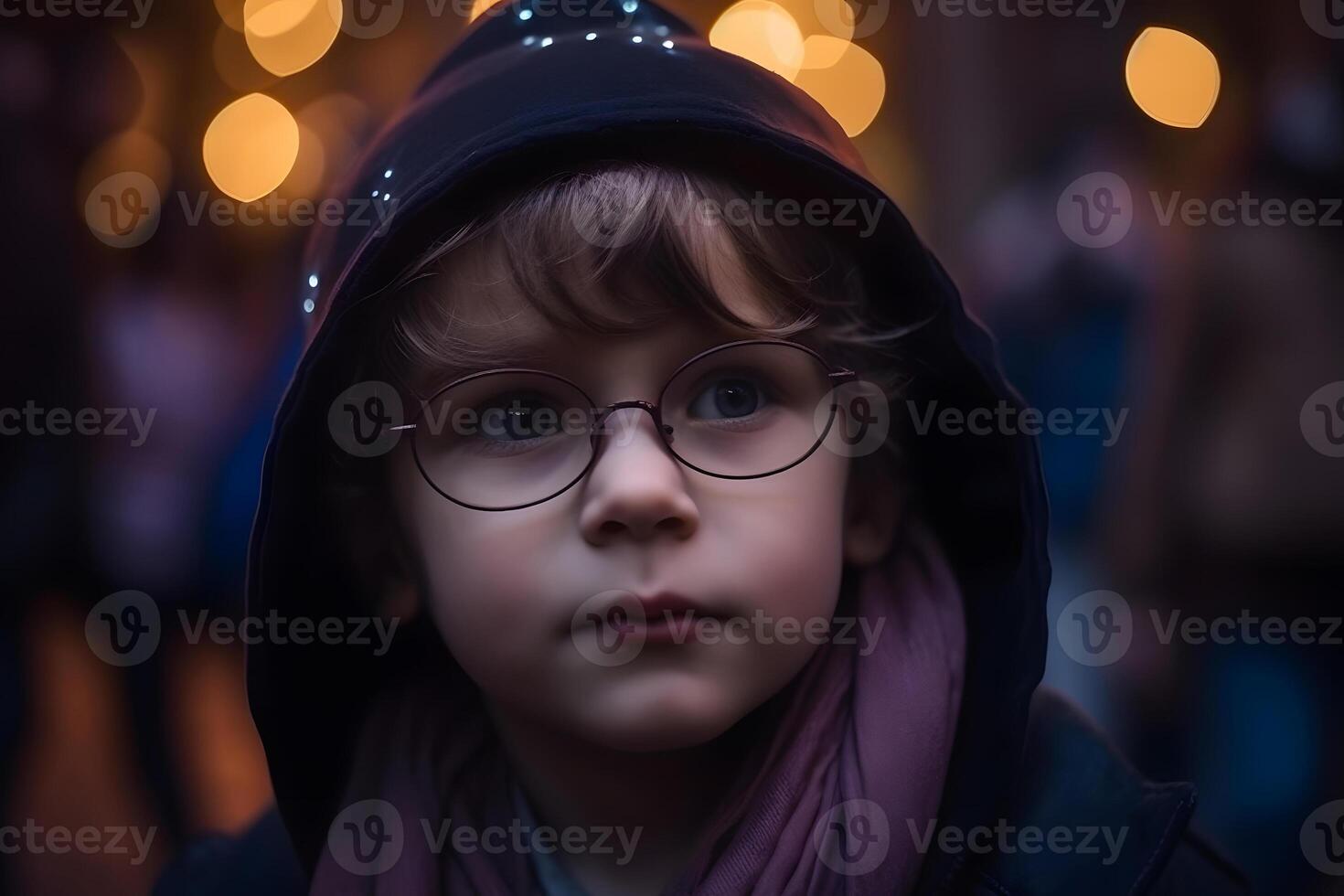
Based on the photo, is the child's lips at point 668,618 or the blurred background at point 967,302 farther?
the blurred background at point 967,302

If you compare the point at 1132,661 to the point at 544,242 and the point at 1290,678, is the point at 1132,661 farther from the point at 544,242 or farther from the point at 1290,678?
the point at 544,242

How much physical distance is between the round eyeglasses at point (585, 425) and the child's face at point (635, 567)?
11 mm

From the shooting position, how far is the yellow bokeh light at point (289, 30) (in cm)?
133

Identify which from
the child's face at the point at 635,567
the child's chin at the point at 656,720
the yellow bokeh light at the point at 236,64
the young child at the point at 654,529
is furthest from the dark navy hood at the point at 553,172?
the yellow bokeh light at the point at 236,64

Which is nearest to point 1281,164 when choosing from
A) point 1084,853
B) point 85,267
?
point 1084,853

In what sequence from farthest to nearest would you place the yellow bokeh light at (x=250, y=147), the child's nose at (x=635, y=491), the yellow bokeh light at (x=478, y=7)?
the yellow bokeh light at (x=250, y=147) → the yellow bokeh light at (x=478, y=7) → the child's nose at (x=635, y=491)

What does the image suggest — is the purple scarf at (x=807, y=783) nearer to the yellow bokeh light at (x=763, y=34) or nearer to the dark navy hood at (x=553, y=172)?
the dark navy hood at (x=553, y=172)

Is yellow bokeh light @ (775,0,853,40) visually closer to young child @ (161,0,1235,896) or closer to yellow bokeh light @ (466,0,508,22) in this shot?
yellow bokeh light @ (466,0,508,22)

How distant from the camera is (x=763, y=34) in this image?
52.2 inches

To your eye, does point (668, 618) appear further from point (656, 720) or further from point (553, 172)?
point (553, 172)

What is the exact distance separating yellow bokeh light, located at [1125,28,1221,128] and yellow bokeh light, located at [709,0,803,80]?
1.37 feet

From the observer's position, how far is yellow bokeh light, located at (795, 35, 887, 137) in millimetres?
1350

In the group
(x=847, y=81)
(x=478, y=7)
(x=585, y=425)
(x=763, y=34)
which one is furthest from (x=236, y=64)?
(x=585, y=425)

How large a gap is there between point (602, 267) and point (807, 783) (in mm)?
424
